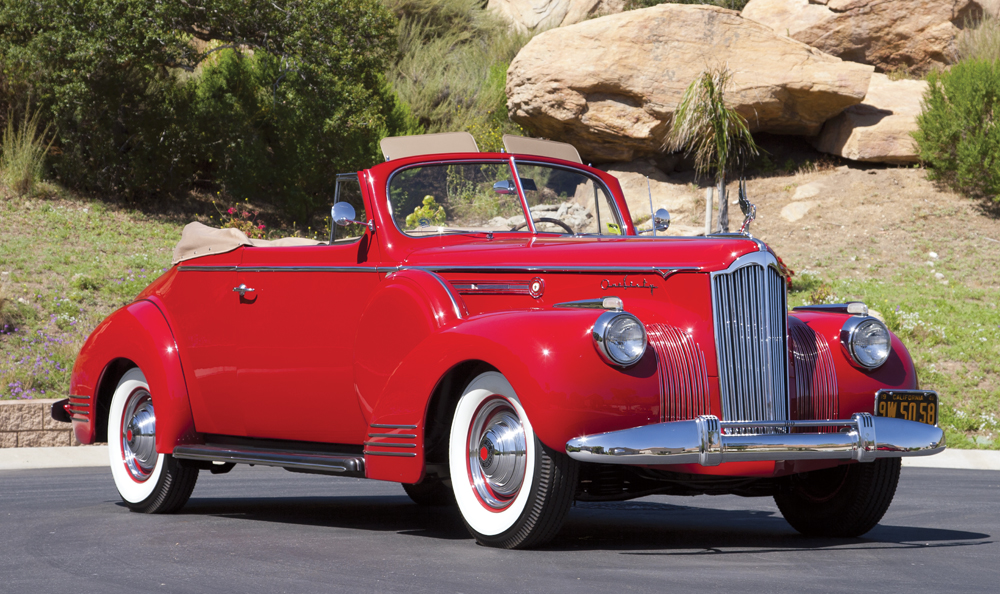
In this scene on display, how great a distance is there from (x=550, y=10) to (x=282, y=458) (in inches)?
1464

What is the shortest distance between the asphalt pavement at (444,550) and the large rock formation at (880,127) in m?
16.9

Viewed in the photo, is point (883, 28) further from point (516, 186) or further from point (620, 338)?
point (620, 338)

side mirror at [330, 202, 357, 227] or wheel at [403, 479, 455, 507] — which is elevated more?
side mirror at [330, 202, 357, 227]

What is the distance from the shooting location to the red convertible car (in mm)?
4660

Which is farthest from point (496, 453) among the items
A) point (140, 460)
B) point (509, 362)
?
point (140, 460)

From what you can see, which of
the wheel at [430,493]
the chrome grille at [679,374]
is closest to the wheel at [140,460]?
the wheel at [430,493]

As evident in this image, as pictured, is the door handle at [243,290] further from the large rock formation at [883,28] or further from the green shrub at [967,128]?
the large rock formation at [883,28]

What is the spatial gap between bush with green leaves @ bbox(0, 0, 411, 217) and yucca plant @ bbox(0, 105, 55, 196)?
41 centimetres

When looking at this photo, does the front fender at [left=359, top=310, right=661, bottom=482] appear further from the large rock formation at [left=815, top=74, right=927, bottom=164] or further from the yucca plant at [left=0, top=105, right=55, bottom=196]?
the large rock formation at [left=815, top=74, right=927, bottom=164]

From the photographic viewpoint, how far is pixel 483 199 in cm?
644

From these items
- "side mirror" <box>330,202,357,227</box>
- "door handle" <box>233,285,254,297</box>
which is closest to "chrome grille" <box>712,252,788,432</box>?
"side mirror" <box>330,202,357,227</box>

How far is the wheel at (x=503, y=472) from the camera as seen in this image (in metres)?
4.67

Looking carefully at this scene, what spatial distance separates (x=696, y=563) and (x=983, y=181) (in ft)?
63.9

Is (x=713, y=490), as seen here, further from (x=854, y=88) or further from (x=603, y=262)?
(x=854, y=88)
